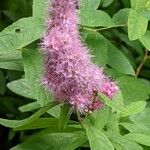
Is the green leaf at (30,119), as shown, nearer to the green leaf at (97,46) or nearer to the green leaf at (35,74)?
the green leaf at (35,74)

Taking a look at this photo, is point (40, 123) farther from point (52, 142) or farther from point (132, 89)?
point (132, 89)

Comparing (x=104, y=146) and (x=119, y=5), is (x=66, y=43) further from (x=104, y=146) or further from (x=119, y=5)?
(x=119, y=5)

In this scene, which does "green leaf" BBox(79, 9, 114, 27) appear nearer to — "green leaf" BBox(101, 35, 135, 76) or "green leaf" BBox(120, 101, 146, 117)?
"green leaf" BBox(101, 35, 135, 76)

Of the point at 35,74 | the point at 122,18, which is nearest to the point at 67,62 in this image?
the point at 35,74

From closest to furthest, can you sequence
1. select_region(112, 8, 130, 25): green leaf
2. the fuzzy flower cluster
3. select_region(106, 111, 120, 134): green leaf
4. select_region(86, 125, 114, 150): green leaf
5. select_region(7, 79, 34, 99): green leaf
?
the fuzzy flower cluster → select_region(86, 125, 114, 150): green leaf → select_region(106, 111, 120, 134): green leaf → select_region(112, 8, 130, 25): green leaf → select_region(7, 79, 34, 99): green leaf

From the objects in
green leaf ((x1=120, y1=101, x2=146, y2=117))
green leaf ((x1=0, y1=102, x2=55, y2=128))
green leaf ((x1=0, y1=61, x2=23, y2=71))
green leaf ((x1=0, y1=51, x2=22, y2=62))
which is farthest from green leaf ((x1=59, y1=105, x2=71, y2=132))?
green leaf ((x1=0, y1=61, x2=23, y2=71))

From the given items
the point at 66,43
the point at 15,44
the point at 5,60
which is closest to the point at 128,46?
the point at 5,60
